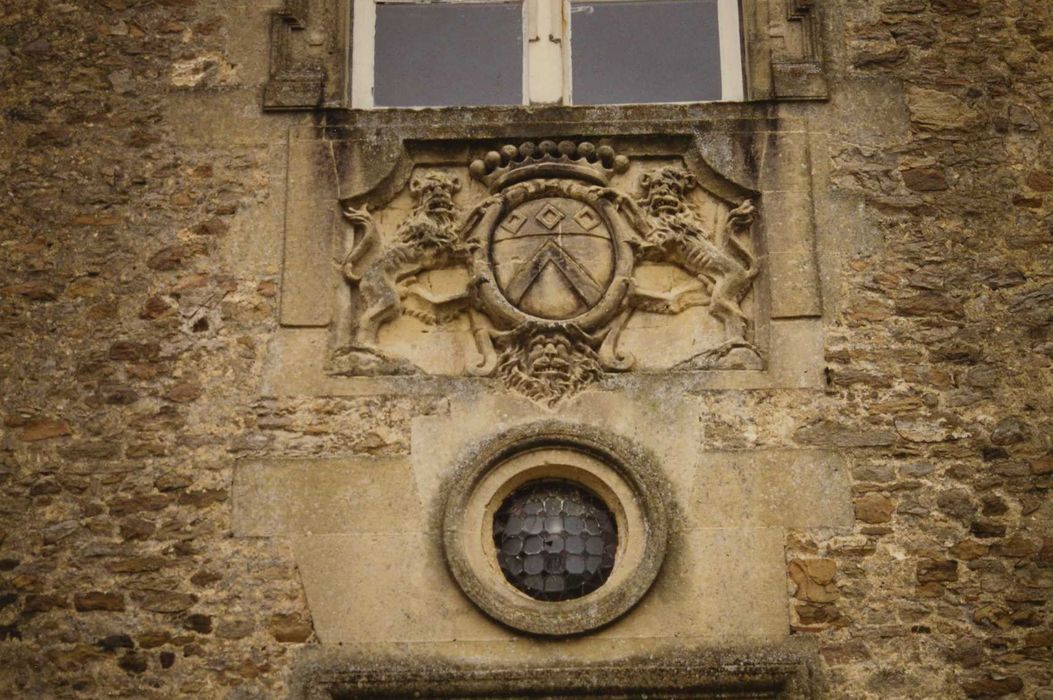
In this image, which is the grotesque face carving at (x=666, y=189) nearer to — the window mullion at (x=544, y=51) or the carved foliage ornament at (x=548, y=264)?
the carved foliage ornament at (x=548, y=264)

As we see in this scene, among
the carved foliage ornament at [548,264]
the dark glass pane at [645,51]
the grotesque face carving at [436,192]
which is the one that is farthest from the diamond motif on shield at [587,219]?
the dark glass pane at [645,51]

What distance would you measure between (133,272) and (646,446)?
104 inches

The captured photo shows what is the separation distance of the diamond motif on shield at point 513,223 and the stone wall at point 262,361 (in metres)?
1.00

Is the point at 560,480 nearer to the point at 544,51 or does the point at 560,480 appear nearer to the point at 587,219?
the point at 587,219

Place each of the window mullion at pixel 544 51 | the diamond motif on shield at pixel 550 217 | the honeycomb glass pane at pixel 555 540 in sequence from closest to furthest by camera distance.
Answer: the honeycomb glass pane at pixel 555 540 < the diamond motif on shield at pixel 550 217 < the window mullion at pixel 544 51

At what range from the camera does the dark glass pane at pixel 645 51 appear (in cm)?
873

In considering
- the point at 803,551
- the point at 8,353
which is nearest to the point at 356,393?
the point at 8,353

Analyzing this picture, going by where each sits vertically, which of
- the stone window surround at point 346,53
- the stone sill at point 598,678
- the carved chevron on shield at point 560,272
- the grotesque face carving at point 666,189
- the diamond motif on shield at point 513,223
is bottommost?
the stone sill at point 598,678

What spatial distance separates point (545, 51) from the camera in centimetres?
873

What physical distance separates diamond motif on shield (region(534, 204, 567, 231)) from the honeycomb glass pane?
4.20 ft

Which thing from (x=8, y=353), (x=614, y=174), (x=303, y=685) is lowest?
Result: (x=303, y=685)

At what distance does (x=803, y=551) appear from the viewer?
24.5 feet

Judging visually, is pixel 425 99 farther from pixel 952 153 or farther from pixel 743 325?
pixel 952 153

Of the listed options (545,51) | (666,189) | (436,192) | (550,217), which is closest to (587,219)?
(550,217)
